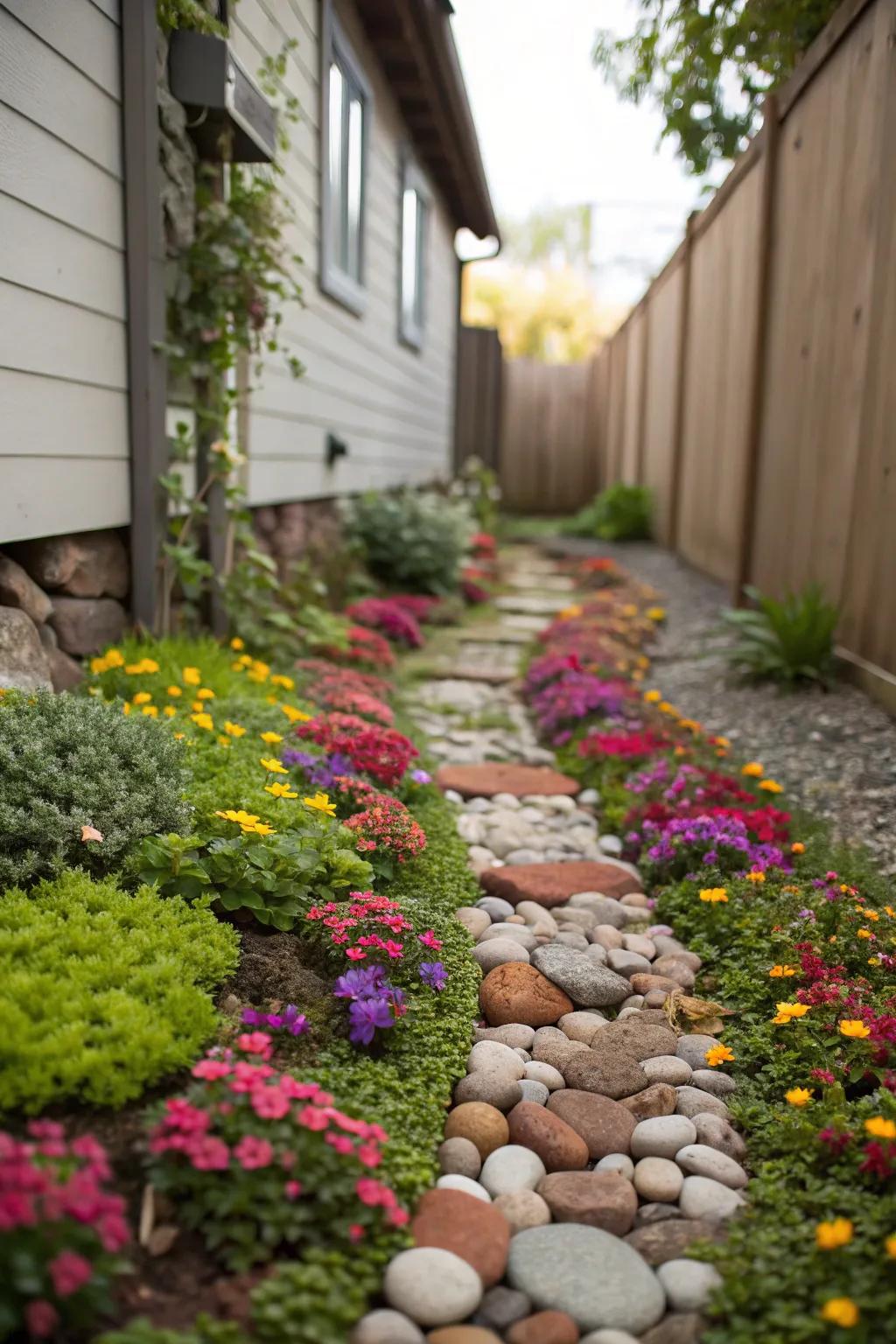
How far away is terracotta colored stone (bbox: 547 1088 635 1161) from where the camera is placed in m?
1.89

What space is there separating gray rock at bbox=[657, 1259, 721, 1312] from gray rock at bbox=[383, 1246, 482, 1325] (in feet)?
0.94

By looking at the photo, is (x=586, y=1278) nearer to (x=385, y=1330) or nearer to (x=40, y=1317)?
(x=385, y=1330)

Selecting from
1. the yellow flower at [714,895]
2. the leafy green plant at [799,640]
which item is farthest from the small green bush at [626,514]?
the yellow flower at [714,895]

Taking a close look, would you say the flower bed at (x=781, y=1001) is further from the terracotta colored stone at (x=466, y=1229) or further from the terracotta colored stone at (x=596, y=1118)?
the terracotta colored stone at (x=466, y=1229)

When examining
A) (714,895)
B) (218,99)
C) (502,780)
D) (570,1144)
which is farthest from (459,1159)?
(218,99)

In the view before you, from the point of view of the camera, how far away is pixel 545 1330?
4.71ft

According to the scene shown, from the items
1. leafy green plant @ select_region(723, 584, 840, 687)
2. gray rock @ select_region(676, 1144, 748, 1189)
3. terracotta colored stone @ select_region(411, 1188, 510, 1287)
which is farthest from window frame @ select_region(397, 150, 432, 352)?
terracotta colored stone @ select_region(411, 1188, 510, 1287)

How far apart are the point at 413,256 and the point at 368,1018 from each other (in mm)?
8624

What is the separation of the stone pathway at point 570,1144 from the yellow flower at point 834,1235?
18 centimetres

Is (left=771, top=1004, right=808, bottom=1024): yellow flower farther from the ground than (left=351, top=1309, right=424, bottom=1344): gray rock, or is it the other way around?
(left=771, top=1004, right=808, bottom=1024): yellow flower

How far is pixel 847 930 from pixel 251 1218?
1.48 m

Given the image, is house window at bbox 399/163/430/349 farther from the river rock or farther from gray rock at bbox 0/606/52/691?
the river rock

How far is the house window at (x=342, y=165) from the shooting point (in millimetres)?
5562

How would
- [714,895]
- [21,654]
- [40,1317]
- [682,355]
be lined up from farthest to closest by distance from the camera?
[682,355]
[21,654]
[714,895]
[40,1317]
